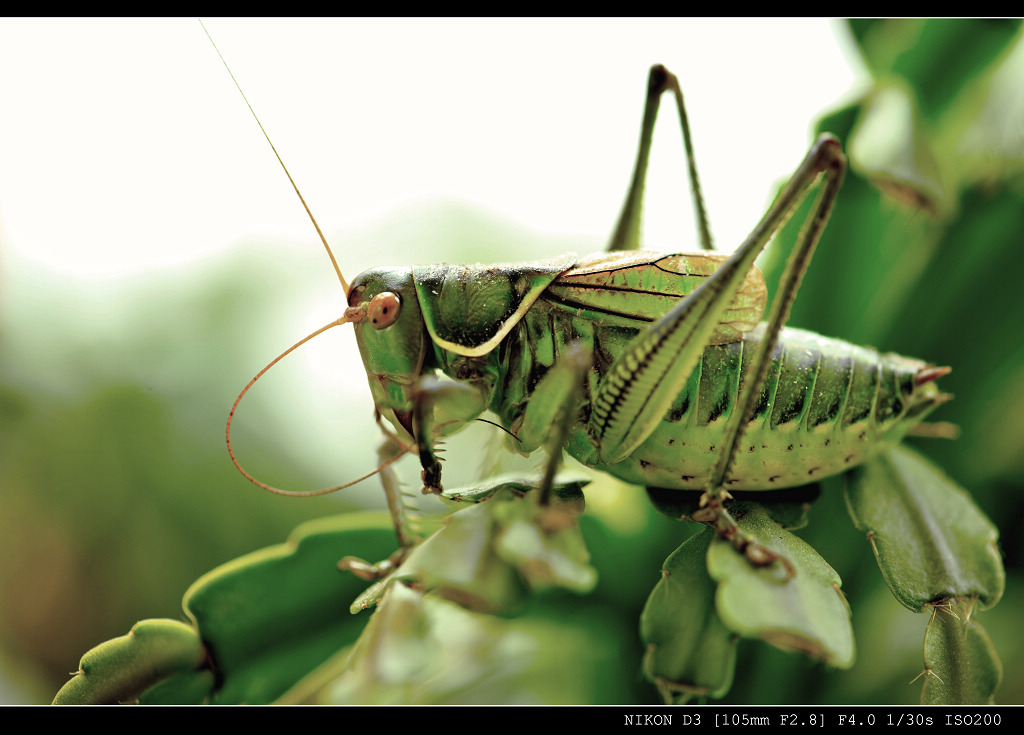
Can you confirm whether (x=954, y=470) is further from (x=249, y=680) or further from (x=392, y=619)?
(x=249, y=680)

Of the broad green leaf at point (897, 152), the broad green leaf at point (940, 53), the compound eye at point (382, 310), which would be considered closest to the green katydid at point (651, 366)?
the compound eye at point (382, 310)

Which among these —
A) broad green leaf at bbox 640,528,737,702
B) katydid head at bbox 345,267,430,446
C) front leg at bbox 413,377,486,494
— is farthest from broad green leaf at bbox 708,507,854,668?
katydid head at bbox 345,267,430,446

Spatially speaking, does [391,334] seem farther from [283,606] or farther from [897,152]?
[897,152]

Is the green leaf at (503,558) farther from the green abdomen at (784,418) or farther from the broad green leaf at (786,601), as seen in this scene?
the green abdomen at (784,418)

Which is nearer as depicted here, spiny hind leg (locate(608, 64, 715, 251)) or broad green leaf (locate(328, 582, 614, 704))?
broad green leaf (locate(328, 582, 614, 704))

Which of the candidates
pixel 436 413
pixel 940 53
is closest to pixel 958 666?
pixel 436 413

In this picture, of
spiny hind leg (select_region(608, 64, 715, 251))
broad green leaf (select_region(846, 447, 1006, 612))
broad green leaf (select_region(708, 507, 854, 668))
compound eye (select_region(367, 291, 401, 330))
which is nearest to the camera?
broad green leaf (select_region(708, 507, 854, 668))

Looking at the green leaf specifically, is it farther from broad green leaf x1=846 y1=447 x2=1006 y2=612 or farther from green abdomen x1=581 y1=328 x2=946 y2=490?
broad green leaf x1=846 y1=447 x2=1006 y2=612
